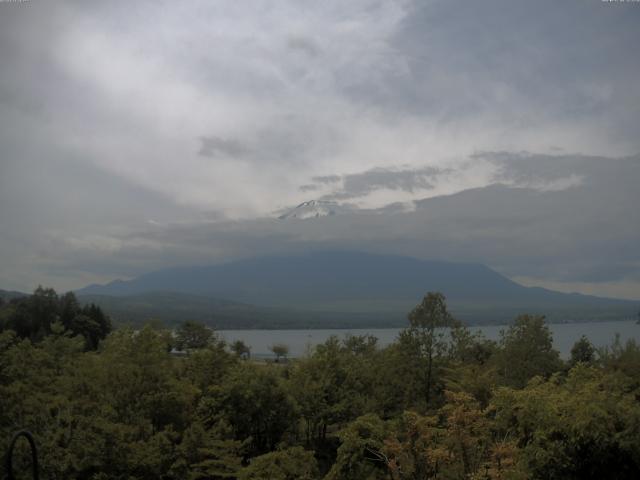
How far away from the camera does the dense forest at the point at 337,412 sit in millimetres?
14023

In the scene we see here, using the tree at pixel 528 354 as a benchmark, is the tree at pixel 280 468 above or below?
below

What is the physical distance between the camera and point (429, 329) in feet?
Result: 89.1

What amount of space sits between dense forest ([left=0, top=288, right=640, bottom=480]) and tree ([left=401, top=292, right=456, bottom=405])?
0.22 feet

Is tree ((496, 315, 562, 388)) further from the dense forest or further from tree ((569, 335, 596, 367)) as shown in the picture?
tree ((569, 335, 596, 367))

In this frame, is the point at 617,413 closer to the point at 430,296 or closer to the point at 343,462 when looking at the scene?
the point at 343,462

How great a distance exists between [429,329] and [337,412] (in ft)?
19.7

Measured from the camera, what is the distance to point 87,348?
204 feet

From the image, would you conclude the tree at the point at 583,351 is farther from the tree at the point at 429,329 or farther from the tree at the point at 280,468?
the tree at the point at 280,468

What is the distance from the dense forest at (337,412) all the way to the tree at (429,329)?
66 millimetres

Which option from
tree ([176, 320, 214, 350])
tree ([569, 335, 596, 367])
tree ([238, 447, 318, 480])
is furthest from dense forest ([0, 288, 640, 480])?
tree ([176, 320, 214, 350])

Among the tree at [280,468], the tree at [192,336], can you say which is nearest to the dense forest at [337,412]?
the tree at [280,468]

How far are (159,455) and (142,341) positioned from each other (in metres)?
5.77

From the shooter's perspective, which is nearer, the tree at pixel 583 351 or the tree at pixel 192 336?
the tree at pixel 583 351

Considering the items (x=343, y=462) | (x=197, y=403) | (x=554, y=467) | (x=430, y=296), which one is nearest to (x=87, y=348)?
(x=197, y=403)
